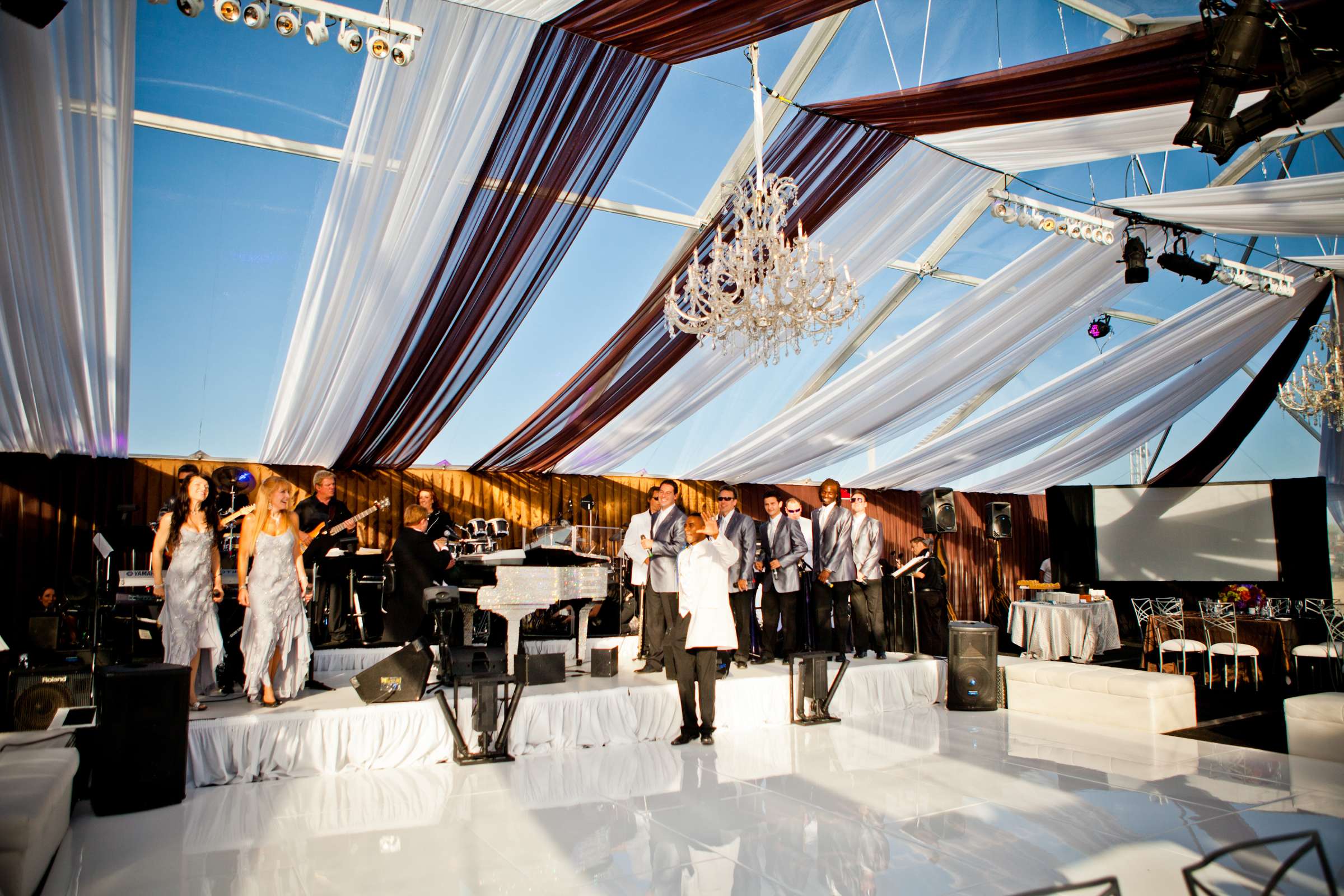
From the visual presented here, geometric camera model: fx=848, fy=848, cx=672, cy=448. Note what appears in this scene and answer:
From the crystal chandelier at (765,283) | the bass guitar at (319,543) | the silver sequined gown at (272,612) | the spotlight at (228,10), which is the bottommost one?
the silver sequined gown at (272,612)

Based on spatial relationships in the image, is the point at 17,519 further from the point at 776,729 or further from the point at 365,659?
the point at 776,729

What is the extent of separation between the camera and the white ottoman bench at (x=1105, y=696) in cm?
623

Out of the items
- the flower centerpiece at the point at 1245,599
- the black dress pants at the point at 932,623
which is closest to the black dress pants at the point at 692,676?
the black dress pants at the point at 932,623

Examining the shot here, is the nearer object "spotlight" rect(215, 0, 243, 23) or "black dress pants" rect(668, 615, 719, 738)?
"spotlight" rect(215, 0, 243, 23)

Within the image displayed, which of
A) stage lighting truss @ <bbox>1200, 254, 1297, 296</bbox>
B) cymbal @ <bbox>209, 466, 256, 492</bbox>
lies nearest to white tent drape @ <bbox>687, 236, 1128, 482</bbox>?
stage lighting truss @ <bbox>1200, 254, 1297, 296</bbox>

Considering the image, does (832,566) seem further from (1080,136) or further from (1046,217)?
(1080,136)

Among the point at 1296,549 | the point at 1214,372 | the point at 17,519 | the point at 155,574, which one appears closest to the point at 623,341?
the point at 155,574

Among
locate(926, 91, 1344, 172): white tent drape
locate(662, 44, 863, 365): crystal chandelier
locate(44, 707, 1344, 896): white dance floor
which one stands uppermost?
locate(926, 91, 1344, 172): white tent drape

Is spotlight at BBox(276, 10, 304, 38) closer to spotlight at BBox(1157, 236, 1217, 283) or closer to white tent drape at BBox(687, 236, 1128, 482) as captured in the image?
white tent drape at BBox(687, 236, 1128, 482)

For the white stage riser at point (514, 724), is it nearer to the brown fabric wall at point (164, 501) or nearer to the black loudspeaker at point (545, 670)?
the black loudspeaker at point (545, 670)

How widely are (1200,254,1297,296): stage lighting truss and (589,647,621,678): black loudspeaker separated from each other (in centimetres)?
630

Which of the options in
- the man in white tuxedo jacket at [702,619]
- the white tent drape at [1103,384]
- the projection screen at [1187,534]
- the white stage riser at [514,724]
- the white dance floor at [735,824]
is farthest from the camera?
the projection screen at [1187,534]

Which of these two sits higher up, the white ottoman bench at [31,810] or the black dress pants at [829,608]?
the black dress pants at [829,608]

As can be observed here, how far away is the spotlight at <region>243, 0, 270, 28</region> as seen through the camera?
398 cm
